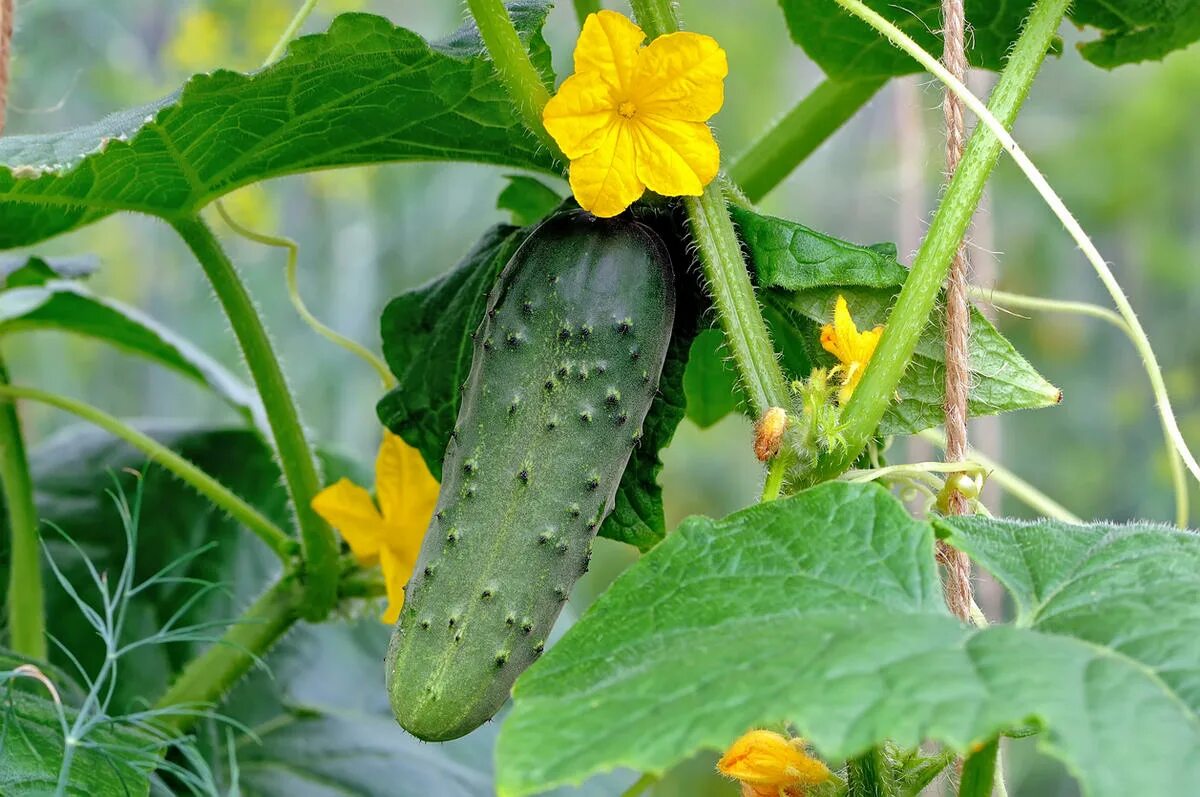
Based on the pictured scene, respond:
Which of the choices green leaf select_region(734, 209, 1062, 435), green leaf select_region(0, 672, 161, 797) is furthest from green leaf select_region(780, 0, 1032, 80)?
green leaf select_region(0, 672, 161, 797)

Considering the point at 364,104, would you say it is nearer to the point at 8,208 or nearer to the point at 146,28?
the point at 8,208

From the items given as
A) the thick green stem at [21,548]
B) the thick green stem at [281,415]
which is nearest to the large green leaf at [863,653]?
the thick green stem at [281,415]

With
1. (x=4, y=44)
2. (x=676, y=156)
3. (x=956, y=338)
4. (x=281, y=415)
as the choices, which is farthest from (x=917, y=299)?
(x=4, y=44)

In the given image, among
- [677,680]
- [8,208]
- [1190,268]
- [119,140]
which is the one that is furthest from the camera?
[1190,268]

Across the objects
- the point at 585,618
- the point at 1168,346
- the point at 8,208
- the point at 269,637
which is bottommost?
the point at 1168,346

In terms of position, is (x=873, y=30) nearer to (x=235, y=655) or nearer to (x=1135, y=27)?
(x=1135, y=27)

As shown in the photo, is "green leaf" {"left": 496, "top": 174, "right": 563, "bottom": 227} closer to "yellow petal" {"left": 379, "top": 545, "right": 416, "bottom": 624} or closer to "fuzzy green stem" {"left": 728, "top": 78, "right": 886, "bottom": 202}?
"fuzzy green stem" {"left": 728, "top": 78, "right": 886, "bottom": 202}

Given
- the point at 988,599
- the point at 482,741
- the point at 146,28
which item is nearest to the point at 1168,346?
the point at 988,599

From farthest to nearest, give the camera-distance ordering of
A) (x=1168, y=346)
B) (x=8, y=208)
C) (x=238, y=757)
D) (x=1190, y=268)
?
(x=1168, y=346)
(x=1190, y=268)
(x=238, y=757)
(x=8, y=208)
